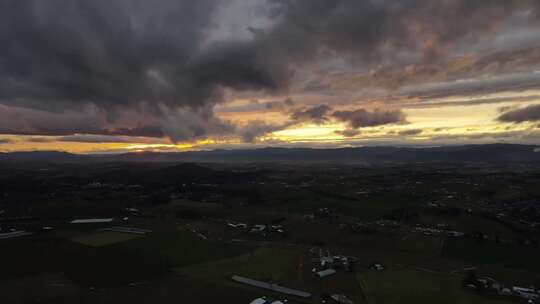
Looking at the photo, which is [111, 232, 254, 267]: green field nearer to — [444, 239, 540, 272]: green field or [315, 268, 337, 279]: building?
[315, 268, 337, 279]: building

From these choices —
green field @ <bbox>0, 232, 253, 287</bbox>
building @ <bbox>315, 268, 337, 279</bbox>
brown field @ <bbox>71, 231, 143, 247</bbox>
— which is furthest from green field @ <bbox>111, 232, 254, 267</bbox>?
building @ <bbox>315, 268, 337, 279</bbox>

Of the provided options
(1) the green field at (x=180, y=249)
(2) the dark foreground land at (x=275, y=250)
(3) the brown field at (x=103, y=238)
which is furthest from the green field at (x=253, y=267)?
(3) the brown field at (x=103, y=238)

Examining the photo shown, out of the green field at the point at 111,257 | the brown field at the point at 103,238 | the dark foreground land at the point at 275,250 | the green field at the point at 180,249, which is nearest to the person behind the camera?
the dark foreground land at the point at 275,250

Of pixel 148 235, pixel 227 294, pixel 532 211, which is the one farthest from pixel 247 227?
pixel 532 211

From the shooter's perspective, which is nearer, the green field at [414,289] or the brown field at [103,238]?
the green field at [414,289]

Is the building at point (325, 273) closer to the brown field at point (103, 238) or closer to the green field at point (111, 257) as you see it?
the green field at point (111, 257)

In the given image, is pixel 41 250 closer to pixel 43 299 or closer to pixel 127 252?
pixel 127 252
